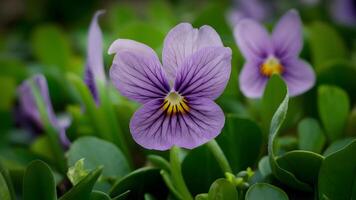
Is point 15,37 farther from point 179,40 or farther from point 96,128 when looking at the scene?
point 179,40

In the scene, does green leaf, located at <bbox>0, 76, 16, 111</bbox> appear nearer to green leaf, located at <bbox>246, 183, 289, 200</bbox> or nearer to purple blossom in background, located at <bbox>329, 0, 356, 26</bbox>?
green leaf, located at <bbox>246, 183, 289, 200</bbox>

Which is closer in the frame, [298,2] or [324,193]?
[324,193]

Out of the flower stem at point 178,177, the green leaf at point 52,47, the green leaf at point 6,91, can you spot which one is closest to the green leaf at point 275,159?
the flower stem at point 178,177

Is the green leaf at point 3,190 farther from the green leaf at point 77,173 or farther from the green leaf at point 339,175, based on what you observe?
the green leaf at point 339,175

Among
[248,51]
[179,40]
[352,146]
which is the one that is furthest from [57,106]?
[352,146]

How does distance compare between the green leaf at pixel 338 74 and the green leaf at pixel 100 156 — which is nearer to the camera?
the green leaf at pixel 100 156

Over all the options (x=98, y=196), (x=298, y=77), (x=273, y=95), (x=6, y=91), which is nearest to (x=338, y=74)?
(x=298, y=77)
